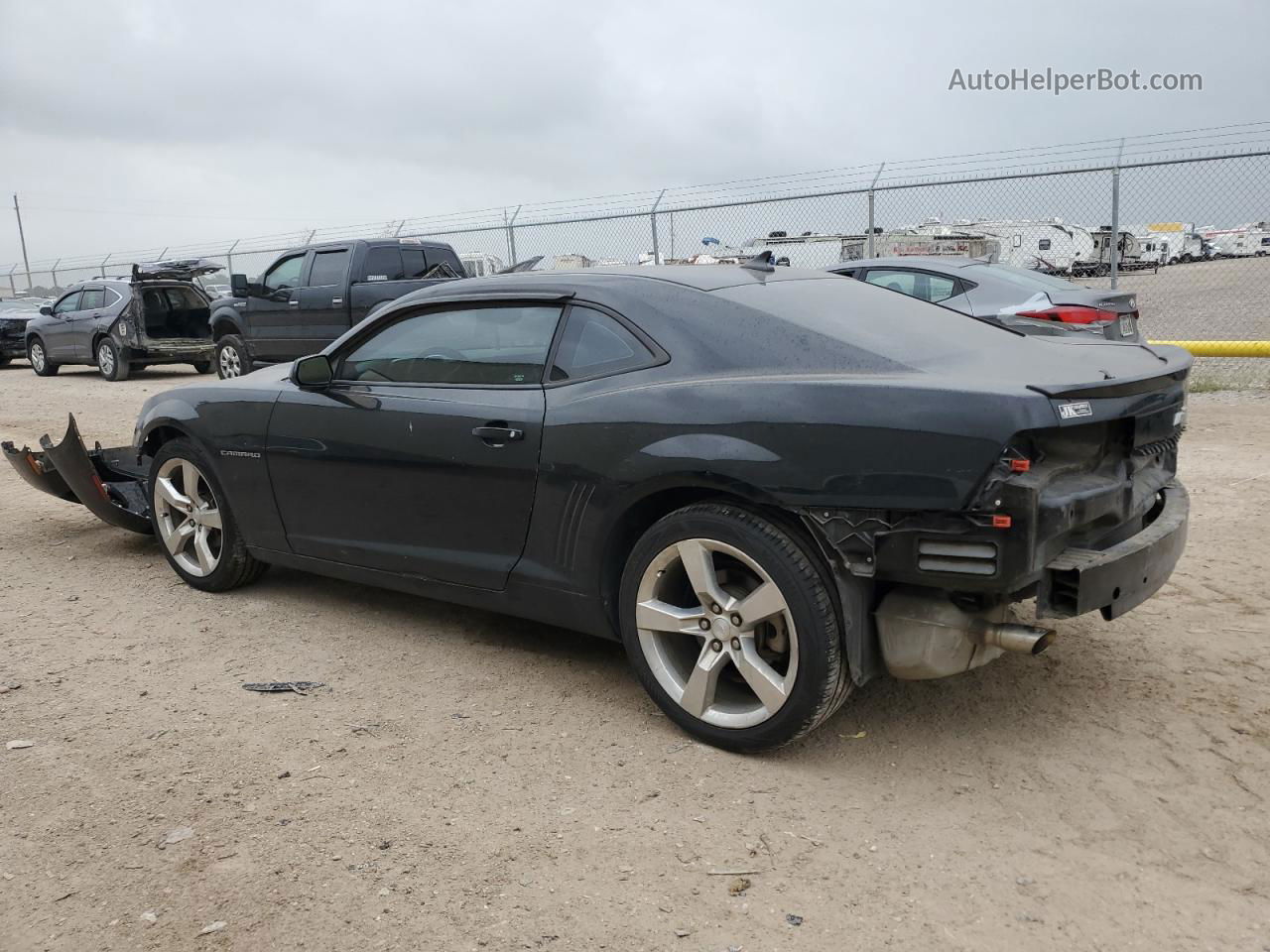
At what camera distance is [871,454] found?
9.87 ft

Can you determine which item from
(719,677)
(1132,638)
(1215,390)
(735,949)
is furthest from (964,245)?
(735,949)

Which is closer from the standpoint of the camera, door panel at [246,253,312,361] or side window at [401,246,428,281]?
side window at [401,246,428,281]

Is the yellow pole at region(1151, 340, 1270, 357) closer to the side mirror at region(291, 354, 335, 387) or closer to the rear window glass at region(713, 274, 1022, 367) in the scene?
the rear window glass at region(713, 274, 1022, 367)

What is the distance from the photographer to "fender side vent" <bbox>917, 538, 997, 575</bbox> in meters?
2.91

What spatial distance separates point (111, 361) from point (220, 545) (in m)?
13.2

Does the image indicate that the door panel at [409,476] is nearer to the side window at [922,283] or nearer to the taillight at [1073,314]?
the side window at [922,283]

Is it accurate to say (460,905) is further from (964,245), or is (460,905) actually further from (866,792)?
(964,245)

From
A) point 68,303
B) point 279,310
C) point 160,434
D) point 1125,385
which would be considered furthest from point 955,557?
point 68,303

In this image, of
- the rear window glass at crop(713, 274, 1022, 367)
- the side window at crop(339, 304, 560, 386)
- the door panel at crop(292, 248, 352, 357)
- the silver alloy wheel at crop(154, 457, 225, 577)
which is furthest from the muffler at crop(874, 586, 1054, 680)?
the door panel at crop(292, 248, 352, 357)

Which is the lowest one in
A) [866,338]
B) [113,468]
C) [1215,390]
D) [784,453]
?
[1215,390]

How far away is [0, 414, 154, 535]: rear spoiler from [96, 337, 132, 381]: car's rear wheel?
11356 mm

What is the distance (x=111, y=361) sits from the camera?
16.7 m

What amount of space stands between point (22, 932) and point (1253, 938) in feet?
9.43

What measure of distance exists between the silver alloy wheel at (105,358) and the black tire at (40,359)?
198 cm
